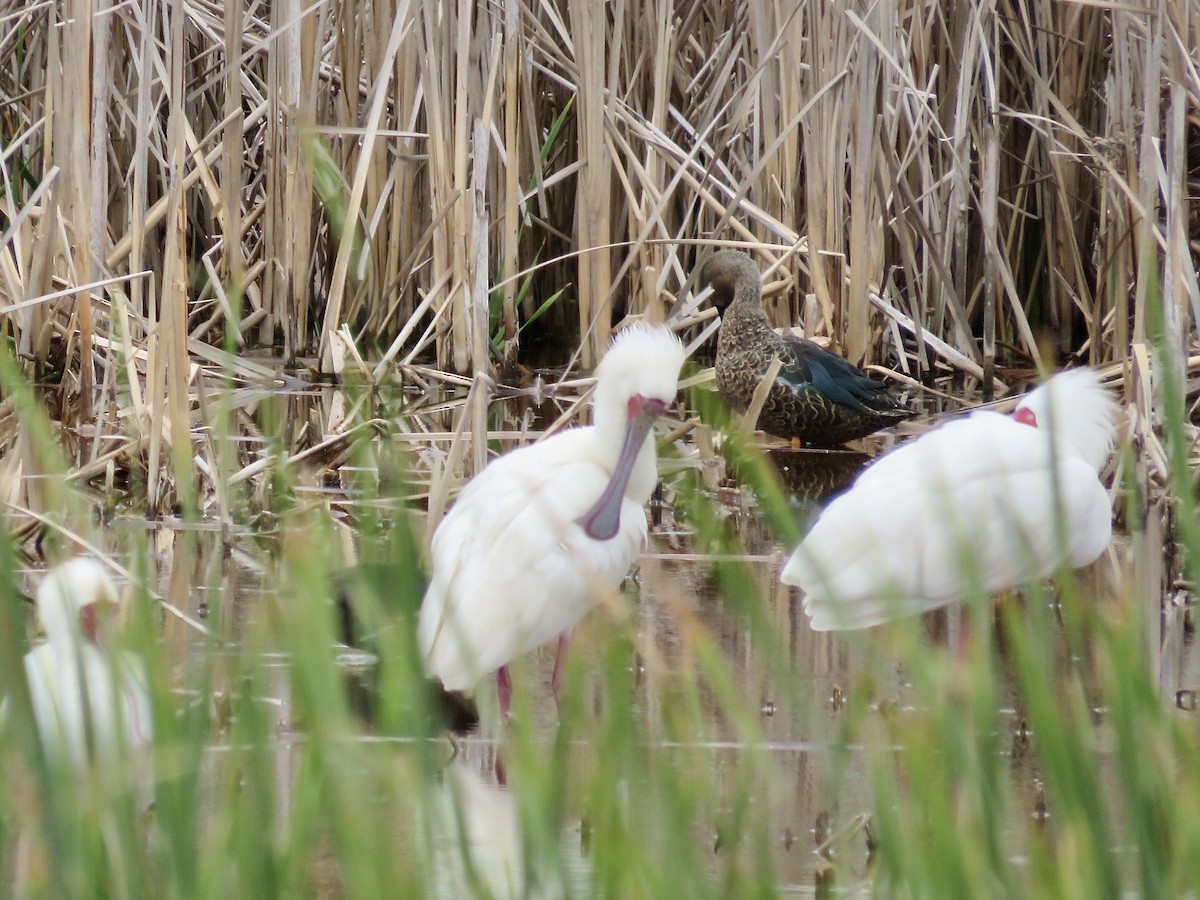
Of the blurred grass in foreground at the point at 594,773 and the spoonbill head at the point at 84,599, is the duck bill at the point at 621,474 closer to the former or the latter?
the spoonbill head at the point at 84,599

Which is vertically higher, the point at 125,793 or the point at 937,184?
the point at 937,184

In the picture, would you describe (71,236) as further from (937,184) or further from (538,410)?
(937,184)

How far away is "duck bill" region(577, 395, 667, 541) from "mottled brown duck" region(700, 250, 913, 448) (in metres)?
2.36

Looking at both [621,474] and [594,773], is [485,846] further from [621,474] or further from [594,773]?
[594,773]

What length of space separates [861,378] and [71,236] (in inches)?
100

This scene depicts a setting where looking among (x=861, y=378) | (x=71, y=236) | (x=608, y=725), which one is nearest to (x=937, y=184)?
(x=861, y=378)

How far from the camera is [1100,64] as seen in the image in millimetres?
7051

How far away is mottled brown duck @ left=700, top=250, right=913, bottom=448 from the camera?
5.62m

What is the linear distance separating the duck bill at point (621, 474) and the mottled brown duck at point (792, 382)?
2356 mm

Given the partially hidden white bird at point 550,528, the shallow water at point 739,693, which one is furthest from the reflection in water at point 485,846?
the partially hidden white bird at point 550,528

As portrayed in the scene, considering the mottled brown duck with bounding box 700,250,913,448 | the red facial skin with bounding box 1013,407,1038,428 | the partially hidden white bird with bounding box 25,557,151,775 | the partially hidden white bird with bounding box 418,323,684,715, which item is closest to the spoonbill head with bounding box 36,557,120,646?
the partially hidden white bird with bounding box 25,557,151,775

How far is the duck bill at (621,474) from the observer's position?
3.21m

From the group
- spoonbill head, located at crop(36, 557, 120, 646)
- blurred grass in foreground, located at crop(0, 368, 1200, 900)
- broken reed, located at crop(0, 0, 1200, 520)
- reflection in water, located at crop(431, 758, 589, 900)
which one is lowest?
reflection in water, located at crop(431, 758, 589, 900)

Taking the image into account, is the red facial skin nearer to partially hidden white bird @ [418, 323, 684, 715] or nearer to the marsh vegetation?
the marsh vegetation
